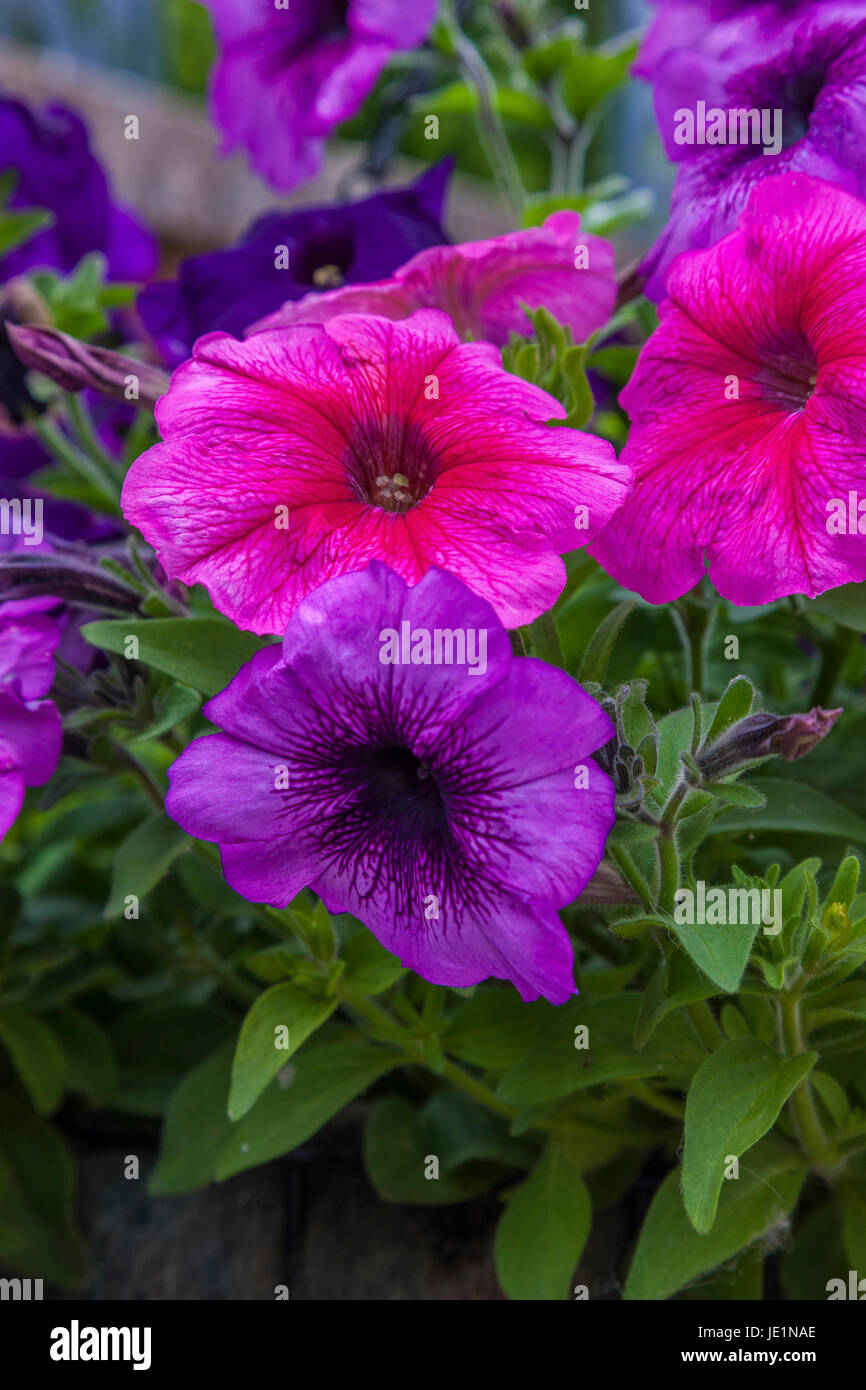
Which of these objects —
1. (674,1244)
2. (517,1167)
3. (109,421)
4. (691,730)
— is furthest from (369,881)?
(109,421)

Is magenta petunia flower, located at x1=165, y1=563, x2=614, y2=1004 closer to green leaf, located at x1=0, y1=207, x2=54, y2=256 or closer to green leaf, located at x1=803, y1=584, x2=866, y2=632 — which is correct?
green leaf, located at x1=803, y1=584, x2=866, y2=632

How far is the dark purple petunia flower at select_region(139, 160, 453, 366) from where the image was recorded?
2.54ft

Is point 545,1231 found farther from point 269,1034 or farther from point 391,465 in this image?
point 391,465

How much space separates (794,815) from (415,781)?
232 millimetres

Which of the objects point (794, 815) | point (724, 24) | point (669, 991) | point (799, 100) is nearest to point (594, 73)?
point (724, 24)

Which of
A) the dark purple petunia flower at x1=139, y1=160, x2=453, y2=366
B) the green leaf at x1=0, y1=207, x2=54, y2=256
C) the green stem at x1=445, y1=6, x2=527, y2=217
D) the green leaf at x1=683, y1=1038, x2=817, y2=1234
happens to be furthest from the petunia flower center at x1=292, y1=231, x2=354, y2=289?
the green leaf at x1=683, y1=1038, x2=817, y2=1234

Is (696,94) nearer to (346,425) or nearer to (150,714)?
(346,425)

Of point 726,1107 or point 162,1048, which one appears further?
point 162,1048

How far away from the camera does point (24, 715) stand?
1.90 feet

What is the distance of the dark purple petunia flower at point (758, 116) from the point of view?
0.59 m

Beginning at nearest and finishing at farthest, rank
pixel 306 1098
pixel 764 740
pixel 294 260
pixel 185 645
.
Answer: pixel 764 740 → pixel 185 645 → pixel 306 1098 → pixel 294 260

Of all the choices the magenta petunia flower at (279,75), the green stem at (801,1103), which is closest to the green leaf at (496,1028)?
the green stem at (801,1103)

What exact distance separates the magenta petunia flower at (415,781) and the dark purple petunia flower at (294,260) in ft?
1.13

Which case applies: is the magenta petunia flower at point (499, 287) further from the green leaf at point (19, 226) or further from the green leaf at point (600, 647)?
the green leaf at point (19, 226)
